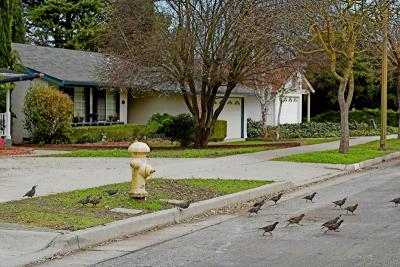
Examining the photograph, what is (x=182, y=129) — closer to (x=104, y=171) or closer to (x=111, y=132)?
(x=111, y=132)

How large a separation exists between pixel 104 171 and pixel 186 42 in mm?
8547

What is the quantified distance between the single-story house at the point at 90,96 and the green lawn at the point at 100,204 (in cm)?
1520

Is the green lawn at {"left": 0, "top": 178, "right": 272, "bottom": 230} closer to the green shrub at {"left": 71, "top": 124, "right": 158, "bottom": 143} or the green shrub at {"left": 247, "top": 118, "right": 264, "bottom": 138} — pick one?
the green shrub at {"left": 71, "top": 124, "right": 158, "bottom": 143}

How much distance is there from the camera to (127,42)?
26.0 meters

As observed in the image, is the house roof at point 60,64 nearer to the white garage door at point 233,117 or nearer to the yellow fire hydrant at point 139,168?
the white garage door at point 233,117

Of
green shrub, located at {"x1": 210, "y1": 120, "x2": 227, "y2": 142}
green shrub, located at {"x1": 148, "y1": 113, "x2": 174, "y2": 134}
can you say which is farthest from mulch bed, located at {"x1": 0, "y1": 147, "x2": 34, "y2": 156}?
green shrub, located at {"x1": 210, "y1": 120, "x2": 227, "y2": 142}

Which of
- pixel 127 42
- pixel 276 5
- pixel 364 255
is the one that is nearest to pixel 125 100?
pixel 127 42

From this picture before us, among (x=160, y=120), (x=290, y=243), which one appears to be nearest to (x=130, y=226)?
(x=290, y=243)

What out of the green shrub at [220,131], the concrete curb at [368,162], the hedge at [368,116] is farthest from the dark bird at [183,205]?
the hedge at [368,116]

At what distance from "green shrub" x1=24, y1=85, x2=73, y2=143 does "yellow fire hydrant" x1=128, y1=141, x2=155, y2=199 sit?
17348 mm

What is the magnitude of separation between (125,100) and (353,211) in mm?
25125

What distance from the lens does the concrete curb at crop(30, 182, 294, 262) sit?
343 inches

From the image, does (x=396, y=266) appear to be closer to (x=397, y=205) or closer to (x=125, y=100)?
(x=397, y=205)

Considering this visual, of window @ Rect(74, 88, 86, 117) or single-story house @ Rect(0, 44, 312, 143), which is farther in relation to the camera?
window @ Rect(74, 88, 86, 117)
